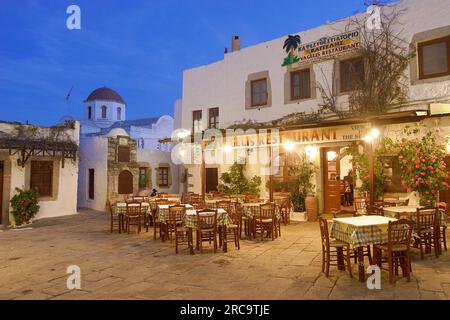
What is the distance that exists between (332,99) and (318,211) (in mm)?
3962

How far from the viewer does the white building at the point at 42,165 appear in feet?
36.9

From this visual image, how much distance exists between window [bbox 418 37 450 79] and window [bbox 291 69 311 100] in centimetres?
363

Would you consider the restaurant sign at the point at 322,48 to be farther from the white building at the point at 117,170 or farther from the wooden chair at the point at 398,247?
the white building at the point at 117,170

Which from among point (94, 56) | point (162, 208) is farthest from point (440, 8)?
point (94, 56)

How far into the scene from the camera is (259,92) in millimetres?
13273

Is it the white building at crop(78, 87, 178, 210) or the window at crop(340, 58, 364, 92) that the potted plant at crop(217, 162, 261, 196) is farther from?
the white building at crop(78, 87, 178, 210)

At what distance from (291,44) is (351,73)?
268 cm

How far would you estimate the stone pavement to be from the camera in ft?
14.6

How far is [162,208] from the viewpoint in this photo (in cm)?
809

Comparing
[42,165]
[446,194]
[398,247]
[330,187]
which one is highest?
[42,165]

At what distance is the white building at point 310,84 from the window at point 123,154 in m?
3.00

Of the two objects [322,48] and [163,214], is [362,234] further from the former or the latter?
[322,48]

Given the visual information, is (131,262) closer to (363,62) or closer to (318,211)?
(318,211)

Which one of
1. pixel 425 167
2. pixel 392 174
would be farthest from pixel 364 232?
pixel 392 174
